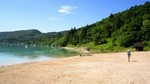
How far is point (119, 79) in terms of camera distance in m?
25.8

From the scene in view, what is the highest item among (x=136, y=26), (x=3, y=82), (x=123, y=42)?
(x=136, y=26)

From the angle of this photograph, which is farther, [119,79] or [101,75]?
[101,75]

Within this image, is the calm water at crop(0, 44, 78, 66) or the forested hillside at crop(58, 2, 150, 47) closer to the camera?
the calm water at crop(0, 44, 78, 66)

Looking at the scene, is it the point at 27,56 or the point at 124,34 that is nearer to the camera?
the point at 27,56

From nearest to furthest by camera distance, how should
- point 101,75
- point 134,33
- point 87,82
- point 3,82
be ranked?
1. point 87,82
2. point 3,82
3. point 101,75
4. point 134,33

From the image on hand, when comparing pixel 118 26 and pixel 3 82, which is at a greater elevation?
pixel 118 26

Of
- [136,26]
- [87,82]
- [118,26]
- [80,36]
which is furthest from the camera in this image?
[80,36]

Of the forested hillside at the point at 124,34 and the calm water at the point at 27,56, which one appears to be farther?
the forested hillside at the point at 124,34

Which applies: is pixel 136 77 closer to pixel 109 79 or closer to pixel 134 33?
pixel 109 79

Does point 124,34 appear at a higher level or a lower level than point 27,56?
higher

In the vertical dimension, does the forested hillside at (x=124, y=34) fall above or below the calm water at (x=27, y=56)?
above

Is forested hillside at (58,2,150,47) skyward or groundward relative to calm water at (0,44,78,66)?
skyward

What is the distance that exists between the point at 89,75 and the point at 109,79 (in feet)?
11.3

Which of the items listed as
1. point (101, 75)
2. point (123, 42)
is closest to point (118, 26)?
point (123, 42)
